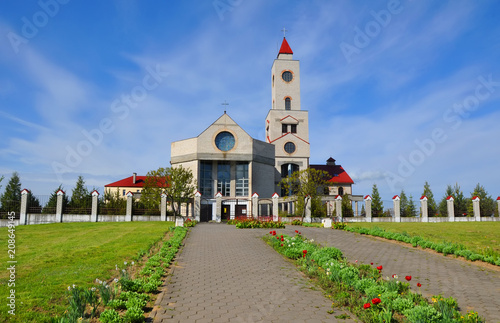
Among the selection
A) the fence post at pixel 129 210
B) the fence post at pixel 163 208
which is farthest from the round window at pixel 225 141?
the fence post at pixel 129 210

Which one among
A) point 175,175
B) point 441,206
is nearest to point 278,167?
point 175,175

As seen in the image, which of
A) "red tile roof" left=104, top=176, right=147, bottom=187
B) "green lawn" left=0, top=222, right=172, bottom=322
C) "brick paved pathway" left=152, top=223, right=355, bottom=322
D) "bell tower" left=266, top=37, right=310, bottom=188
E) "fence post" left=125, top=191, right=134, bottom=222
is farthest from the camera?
"red tile roof" left=104, top=176, right=147, bottom=187

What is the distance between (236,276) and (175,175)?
86.1 feet

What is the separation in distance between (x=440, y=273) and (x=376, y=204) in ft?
111

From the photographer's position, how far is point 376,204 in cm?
4103

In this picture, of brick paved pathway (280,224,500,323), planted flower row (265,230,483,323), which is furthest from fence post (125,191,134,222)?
planted flower row (265,230,483,323)

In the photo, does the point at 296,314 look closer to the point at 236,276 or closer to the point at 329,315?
the point at 329,315

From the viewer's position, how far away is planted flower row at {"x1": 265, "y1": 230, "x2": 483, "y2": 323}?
4.93m

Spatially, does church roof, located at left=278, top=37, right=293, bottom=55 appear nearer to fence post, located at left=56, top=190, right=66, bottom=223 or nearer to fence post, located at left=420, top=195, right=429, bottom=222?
fence post, located at left=420, top=195, right=429, bottom=222

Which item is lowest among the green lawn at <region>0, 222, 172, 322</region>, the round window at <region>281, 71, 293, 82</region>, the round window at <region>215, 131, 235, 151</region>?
the green lawn at <region>0, 222, 172, 322</region>

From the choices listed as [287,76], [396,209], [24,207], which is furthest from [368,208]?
[24,207]

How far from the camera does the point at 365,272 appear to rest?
866 cm

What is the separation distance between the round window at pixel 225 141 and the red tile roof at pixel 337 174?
1937 centimetres

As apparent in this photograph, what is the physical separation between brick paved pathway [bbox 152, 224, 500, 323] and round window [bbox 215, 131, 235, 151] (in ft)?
98.2
